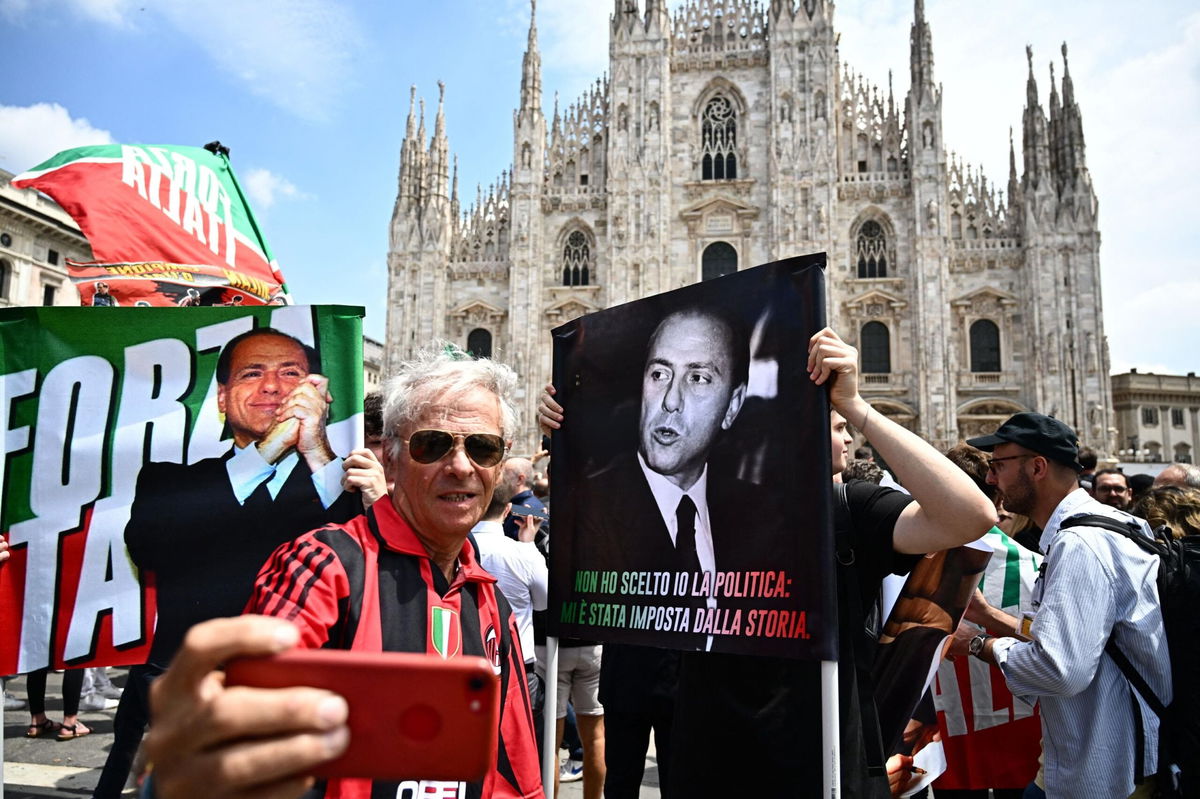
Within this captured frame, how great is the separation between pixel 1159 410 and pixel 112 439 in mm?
49095

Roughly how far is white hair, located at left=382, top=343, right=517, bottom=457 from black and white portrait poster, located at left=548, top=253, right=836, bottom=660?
507mm

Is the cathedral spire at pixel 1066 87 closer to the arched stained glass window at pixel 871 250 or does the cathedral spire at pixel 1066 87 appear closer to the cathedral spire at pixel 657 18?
the arched stained glass window at pixel 871 250

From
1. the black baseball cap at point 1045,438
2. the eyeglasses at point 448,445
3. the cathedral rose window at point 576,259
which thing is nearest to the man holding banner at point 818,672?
the eyeglasses at point 448,445

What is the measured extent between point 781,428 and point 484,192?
26.5 meters

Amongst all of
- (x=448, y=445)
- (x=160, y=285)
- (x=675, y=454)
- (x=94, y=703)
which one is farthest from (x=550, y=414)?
(x=94, y=703)

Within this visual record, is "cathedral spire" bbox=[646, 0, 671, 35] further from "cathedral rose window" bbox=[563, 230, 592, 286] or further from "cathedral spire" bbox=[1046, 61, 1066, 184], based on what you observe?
"cathedral spire" bbox=[1046, 61, 1066, 184]

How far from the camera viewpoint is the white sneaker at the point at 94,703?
624 cm

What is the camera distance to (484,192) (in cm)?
2703

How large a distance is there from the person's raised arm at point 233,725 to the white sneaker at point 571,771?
479 cm

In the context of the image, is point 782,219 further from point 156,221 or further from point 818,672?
point 818,672

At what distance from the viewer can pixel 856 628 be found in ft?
6.82

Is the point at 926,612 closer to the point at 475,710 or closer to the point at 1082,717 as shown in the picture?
the point at 1082,717

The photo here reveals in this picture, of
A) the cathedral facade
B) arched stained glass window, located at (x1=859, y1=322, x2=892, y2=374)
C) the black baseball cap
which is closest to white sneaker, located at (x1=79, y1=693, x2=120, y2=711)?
the black baseball cap

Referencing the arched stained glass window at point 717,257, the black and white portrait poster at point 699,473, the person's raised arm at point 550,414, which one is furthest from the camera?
the arched stained glass window at point 717,257
